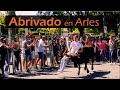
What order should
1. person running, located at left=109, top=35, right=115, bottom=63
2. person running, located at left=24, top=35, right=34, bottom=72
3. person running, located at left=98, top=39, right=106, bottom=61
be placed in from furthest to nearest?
person running, located at left=98, top=39, right=106, bottom=61 < person running, located at left=109, top=35, right=115, bottom=63 < person running, located at left=24, top=35, right=34, bottom=72

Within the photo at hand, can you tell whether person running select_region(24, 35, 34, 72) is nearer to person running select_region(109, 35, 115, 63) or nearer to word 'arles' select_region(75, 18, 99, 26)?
word 'arles' select_region(75, 18, 99, 26)

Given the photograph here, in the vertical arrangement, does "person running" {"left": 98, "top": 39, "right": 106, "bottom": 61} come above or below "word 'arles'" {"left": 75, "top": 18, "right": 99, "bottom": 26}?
below

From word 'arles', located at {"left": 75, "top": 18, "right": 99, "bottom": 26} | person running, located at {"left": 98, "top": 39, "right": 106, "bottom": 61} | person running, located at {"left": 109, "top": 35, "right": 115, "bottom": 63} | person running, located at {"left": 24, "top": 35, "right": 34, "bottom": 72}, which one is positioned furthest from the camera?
person running, located at {"left": 98, "top": 39, "right": 106, "bottom": 61}

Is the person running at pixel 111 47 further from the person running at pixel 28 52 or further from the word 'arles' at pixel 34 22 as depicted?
the word 'arles' at pixel 34 22

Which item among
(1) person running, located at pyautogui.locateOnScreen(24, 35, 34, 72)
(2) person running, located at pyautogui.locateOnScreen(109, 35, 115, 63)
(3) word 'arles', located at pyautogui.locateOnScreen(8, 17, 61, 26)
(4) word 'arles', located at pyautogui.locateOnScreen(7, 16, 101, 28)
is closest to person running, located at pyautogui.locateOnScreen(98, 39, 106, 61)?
(2) person running, located at pyautogui.locateOnScreen(109, 35, 115, 63)

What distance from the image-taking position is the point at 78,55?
12008 millimetres

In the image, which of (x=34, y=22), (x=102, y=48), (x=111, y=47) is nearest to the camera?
(x=34, y=22)

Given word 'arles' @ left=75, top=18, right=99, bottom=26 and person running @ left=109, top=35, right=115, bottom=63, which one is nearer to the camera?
word 'arles' @ left=75, top=18, right=99, bottom=26

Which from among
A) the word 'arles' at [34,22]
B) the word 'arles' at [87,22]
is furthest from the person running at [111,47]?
the word 'arles' at [34,22]

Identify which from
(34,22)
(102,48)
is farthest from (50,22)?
(102,48)

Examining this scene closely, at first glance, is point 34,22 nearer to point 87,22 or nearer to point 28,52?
point 87,22
